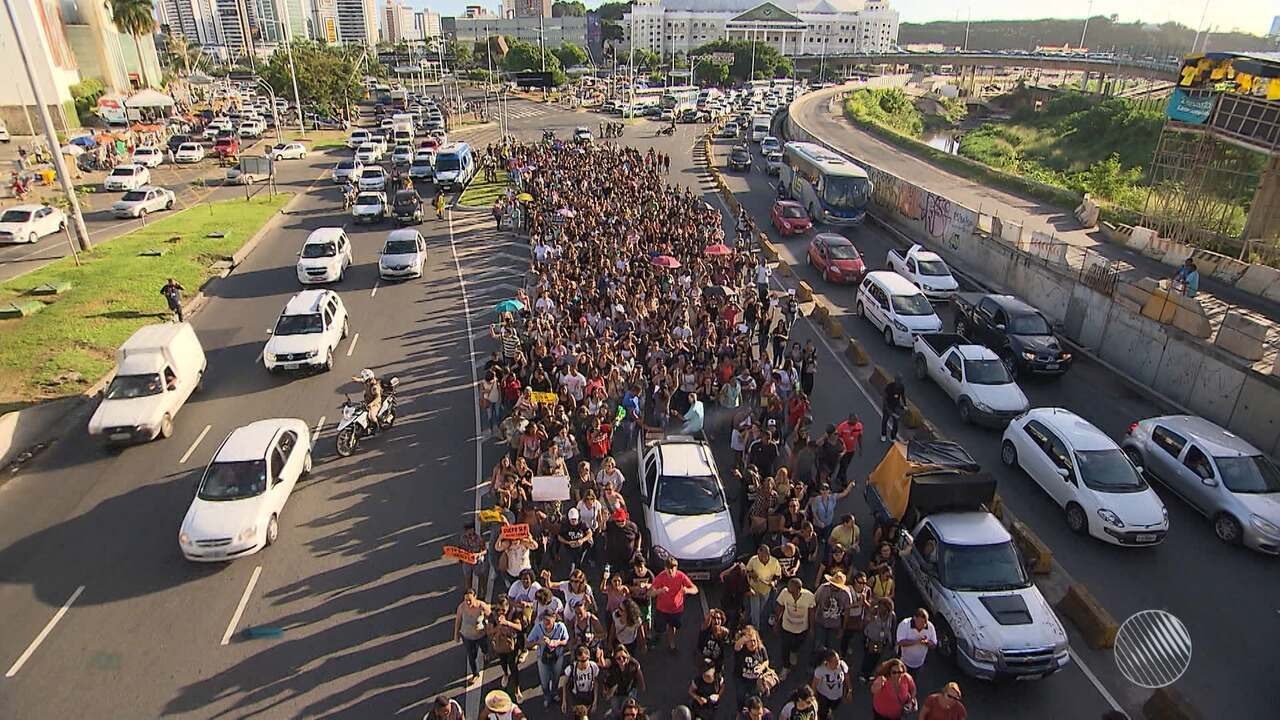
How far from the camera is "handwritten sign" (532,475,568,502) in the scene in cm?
1140

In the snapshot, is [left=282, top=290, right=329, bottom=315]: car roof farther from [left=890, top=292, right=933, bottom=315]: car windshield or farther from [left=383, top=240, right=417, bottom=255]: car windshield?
[left=890, top=292, right=933, bottom=315]: car windshield

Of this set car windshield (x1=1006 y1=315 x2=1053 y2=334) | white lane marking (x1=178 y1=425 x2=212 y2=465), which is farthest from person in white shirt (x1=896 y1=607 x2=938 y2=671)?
white lane marking (x1=178 y1=425 x2=212 y2=465)

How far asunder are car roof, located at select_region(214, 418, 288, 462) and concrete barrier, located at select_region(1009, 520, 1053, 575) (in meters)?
12.9

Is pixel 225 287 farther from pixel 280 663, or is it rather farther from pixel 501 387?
pixel 280 663

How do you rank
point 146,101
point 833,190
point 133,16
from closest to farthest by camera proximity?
point 833,190 → point 146,101 → point 133,16

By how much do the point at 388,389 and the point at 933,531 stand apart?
1145cm

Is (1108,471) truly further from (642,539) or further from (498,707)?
(498,707)

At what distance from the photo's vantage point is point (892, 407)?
15516mm

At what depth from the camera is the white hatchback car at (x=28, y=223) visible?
30.5 m

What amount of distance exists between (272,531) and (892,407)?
1216 centimetres

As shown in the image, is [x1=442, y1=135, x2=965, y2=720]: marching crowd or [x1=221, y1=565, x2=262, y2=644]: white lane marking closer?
[x1=442, y1=135, x2=965, y2=720]: marching crowd

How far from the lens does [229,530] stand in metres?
11.6

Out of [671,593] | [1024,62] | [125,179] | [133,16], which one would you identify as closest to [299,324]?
[671,593]

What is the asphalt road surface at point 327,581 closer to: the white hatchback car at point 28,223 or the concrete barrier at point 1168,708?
the concrete barrier at point 1168,708
